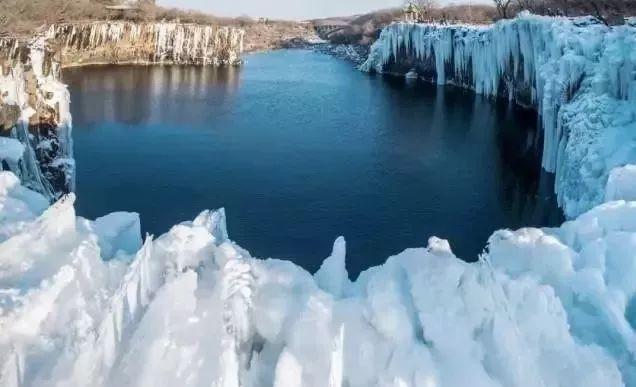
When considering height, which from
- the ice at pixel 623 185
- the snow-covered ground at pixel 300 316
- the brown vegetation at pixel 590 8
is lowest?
the snow-covered ground at pixel 300 316

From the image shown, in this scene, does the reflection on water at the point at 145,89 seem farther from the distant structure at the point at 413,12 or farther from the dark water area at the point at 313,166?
the distant structure at the point at 413,12

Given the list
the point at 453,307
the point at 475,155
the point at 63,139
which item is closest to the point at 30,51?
the point at 63,139

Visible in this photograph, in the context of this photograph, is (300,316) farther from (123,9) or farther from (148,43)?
(123,9)

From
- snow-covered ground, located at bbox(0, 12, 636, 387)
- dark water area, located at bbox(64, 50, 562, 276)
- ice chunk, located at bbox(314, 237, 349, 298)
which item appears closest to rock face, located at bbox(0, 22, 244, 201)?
dark water area, located at bbox(64, 50, 562, 276)

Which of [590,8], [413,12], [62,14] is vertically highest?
[413,12]

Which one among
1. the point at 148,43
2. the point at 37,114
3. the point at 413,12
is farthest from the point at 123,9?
the point at 37,114

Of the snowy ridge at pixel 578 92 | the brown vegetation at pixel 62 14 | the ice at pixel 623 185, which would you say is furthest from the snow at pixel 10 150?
the snowy ridge at pixel 578 92
